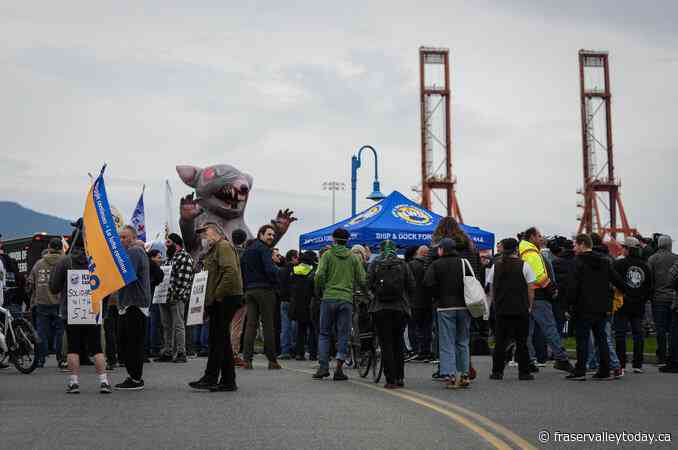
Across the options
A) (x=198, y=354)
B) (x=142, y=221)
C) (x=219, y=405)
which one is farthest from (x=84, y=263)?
(x=142, y=221)

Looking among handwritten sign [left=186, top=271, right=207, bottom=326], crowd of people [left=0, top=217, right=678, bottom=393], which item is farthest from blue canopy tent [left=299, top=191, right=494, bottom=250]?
handwritten sign [left=186, top=271, right=207, bottom=326]

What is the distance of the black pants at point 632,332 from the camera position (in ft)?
48.5

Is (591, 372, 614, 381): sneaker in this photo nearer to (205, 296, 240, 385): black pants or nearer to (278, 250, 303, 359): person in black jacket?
(205, 296, 240, 385): black pants

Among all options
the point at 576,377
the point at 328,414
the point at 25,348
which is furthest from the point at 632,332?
the point at 25,348

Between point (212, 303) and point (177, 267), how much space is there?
5856 mm

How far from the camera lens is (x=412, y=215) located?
24219 mm

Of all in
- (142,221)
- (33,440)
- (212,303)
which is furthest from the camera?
(142,221)

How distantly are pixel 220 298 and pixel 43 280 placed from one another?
5.31 metres

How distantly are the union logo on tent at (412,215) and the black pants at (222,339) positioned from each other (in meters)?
12.2

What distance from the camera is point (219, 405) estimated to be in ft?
34.1

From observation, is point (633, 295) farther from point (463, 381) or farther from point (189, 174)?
point (189, 174)

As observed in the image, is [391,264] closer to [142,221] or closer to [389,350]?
[389,350]

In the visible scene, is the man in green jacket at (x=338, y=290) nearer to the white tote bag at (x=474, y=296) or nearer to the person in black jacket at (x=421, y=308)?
the white tote bag at (x=474, y=296)

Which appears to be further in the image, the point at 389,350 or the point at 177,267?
the point at 177,267
